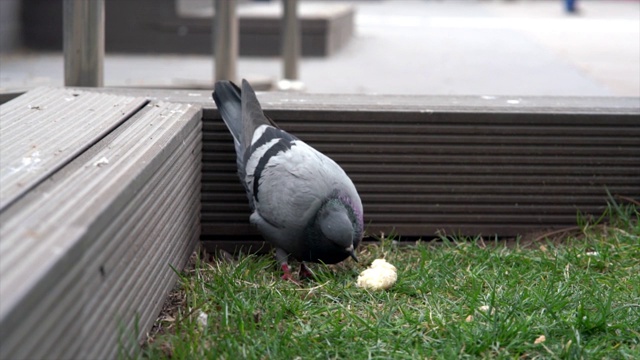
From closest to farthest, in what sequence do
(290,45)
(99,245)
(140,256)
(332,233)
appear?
(99,245) < (140,256) < (332,233) < (290,45)

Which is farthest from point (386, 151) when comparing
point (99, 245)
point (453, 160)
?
point (99, 245)

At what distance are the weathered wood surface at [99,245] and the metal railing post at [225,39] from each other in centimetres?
346

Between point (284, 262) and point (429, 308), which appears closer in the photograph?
point (429, 308)

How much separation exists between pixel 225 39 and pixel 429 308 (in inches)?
167

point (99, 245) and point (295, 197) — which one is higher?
point (99, 245)

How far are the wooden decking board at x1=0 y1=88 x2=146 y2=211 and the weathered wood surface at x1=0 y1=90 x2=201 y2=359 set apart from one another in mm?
35

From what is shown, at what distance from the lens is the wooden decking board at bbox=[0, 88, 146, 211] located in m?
2.47

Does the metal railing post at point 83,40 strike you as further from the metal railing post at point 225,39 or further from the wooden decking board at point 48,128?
the metal railing post at point 225,39

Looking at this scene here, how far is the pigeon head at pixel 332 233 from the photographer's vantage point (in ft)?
10.9

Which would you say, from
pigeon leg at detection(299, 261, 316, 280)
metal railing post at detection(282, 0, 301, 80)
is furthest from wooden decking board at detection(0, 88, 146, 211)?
metal railing post at detection(282, 0, 301, 80)

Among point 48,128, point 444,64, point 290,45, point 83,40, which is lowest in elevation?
point 444,64

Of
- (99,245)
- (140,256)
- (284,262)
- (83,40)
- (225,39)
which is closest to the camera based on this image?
(99,245)

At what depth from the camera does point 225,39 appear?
6965 mm

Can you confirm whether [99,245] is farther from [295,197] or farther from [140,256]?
[295,197]
